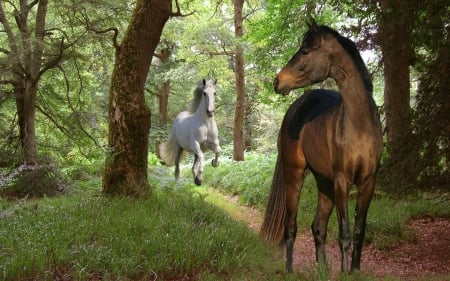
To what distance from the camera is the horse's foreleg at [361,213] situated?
148 inches

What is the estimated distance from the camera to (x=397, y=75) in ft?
29.3

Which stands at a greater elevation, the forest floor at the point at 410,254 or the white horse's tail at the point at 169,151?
the white horse's tail at the point at 169,151

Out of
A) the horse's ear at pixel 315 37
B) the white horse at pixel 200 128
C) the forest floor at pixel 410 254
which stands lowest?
the forest floor at pixel 410 254

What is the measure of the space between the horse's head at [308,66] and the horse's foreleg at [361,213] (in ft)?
3.42

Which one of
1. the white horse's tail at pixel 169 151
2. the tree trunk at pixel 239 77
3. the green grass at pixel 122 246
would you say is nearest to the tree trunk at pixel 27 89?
the white horse's tail at pixel 169 151

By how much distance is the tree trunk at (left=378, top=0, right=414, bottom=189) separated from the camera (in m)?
6.17

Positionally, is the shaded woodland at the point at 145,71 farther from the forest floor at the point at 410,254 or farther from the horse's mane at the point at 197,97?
the horse's mane at the point at 197,97

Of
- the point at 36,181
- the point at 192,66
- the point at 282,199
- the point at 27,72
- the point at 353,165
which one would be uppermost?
the point at 192,66

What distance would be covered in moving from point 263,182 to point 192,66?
805cm

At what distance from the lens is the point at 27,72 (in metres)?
10.1

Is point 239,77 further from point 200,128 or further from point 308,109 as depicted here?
point 308,109

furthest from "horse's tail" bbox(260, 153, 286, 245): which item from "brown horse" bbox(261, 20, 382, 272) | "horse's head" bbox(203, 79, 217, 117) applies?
"horse's head" bbox(203, 79, 217, 117)

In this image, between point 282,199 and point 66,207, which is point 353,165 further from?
point 66,207

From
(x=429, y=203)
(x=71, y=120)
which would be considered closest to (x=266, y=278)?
(x=429, y=203)
